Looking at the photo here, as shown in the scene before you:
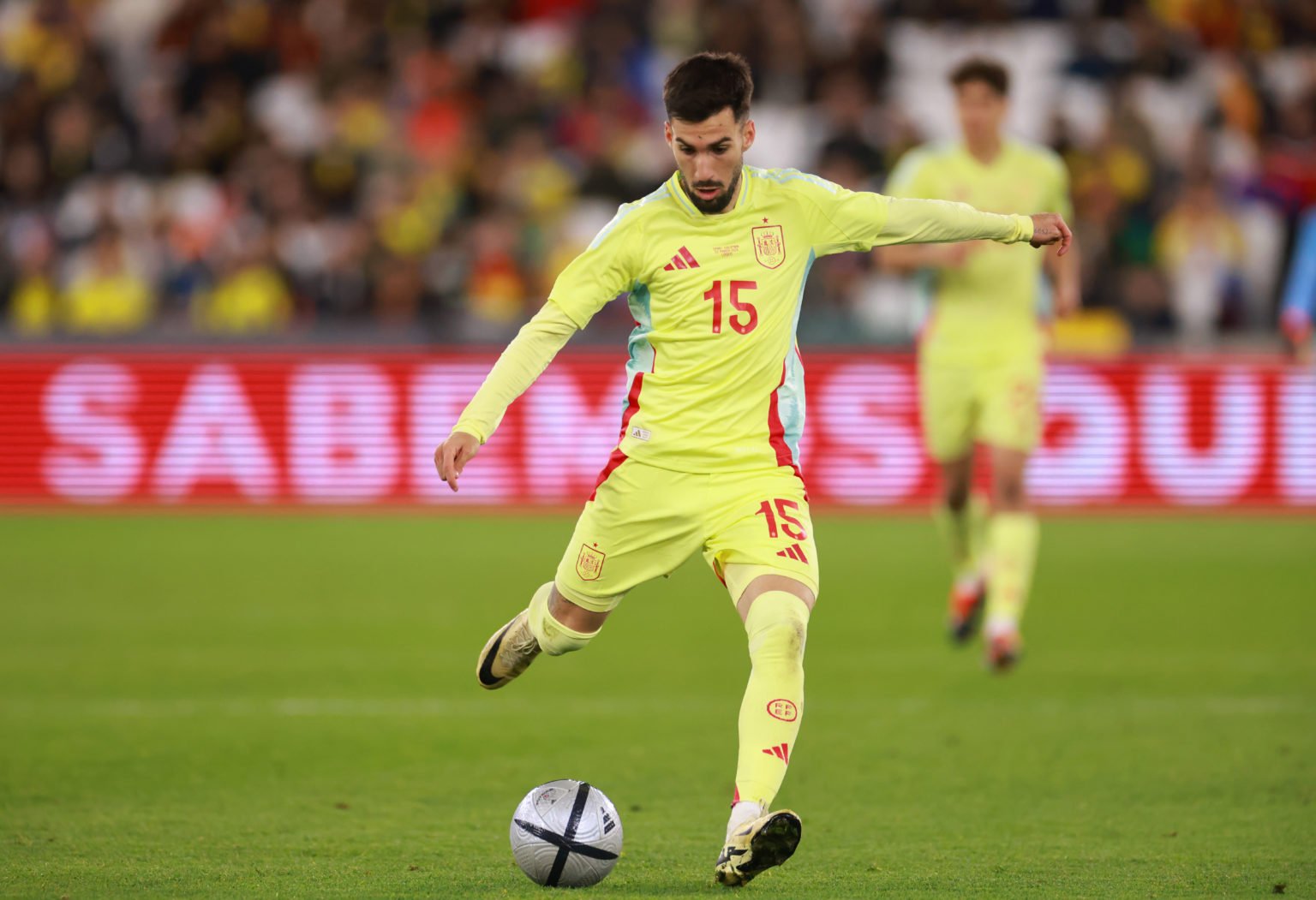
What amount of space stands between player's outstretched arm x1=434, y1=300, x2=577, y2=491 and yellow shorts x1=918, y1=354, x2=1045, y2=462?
4.14 m

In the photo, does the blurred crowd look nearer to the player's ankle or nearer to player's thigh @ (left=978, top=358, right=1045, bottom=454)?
player's thigh @ (left=978, top=358, right=1045, bottom=454)

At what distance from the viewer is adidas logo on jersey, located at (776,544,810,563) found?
5.52m

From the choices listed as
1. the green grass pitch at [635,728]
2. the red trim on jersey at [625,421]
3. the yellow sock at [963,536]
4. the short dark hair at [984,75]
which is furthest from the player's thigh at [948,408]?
the red trim on jersey at [625,421]

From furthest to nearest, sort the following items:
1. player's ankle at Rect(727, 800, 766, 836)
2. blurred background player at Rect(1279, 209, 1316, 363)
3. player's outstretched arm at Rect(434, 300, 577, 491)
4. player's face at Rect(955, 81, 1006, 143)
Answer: blurred background player at Rect(1279, 209, 1316, 363), player's face at Rect(955, 81, 1006, 143), player's outstretched arm at Rect(434, 300, 577, 491), player's ankle at Rect(727, 800, 766, 836)

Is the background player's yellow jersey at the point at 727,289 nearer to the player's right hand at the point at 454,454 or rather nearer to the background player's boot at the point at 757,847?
the player's right hand at the point at 454,454

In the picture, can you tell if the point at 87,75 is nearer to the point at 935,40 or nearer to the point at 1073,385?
the point at 935,40

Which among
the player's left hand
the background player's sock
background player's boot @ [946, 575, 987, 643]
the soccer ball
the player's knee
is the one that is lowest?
background player's boot @ [946, 575, 987, 643]

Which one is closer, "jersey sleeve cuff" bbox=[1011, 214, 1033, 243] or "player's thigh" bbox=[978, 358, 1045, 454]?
"jersey sleeve cuff" bbox=[1011, 214, 1033, 243]

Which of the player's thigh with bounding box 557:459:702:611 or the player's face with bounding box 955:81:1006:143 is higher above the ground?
the player's face with bounding box 955:81:1006:143

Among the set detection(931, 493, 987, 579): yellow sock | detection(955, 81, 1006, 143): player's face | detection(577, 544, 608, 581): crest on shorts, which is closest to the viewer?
detection(577, 544, 608, 581): crest on shorts

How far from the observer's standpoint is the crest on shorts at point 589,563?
572 centimetres

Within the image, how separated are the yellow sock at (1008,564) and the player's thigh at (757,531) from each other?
135 inches

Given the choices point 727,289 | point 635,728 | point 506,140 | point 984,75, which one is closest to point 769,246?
point 727,289

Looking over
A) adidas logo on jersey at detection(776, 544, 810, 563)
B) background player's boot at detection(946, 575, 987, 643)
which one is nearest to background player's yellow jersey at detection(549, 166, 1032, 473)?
adidas logo on jersey at detection(776, 544, 810, 563)
